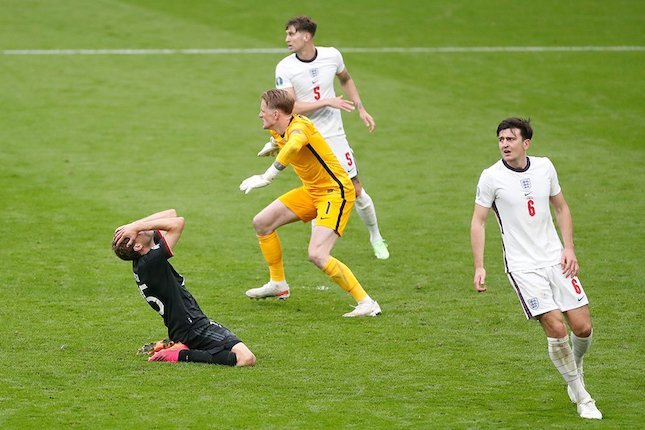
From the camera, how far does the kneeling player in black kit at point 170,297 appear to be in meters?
9.78

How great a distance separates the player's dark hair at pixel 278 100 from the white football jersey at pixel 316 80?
97.7 inches

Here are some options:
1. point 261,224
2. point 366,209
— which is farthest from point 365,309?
point 366,209

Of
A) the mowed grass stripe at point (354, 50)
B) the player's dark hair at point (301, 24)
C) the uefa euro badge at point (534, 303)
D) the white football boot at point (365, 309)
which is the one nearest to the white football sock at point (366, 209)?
the player's dark hair at point (301, 24)

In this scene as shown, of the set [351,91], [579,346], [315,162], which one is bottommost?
[579,346]

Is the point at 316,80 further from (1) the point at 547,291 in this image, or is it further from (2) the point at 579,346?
(2) the point at 579,346

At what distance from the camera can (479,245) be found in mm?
9062

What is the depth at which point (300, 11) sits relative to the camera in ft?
92.2

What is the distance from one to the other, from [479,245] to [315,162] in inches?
119

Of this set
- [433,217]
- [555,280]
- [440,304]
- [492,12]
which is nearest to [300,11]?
[492,12]

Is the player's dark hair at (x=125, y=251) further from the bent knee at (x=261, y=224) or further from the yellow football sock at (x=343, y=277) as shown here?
the bent knee at (x=261, y=224)

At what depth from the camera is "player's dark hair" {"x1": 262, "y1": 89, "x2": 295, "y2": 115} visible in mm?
11320

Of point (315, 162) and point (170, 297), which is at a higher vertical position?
point (315, 162)

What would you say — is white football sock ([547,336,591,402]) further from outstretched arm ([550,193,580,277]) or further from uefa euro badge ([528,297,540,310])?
outstretched arm ([550,193,580,277])

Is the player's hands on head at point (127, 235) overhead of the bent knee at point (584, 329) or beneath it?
overhead
